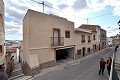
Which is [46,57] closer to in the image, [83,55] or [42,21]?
[42,21]

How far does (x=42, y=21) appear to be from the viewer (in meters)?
16.7

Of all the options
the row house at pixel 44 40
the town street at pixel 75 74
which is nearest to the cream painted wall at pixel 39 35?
the row house at pixel 44 40

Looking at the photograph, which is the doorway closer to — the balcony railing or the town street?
the balcony railing

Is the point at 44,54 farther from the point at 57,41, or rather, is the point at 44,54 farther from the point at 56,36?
the point at 56,36

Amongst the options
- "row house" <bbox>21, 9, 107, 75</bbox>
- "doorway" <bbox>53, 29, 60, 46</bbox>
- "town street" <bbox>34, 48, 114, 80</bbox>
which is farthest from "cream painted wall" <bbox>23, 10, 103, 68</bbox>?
"town street" <bbox>34, 48, 114, 80</bbox>

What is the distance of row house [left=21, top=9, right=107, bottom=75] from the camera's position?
A: 49.1ft

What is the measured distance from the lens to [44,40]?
1698cm

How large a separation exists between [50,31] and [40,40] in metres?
2.30

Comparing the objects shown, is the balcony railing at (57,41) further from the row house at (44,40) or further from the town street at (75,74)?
the town street at (75,74)

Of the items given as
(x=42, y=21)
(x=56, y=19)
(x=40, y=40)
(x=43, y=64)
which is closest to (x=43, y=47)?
(x=40, y=40)

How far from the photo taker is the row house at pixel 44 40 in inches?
589

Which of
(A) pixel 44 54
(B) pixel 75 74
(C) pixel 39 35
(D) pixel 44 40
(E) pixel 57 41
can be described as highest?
(C) pixel 39 35

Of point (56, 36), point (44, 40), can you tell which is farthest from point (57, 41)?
point (44, 40)

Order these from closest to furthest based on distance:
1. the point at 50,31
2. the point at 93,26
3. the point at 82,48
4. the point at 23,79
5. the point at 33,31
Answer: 1. the point at 23,79
2. the point at 33,31
3. the point at 50,31
4. the point at 82,48
5. the point at 93,26
